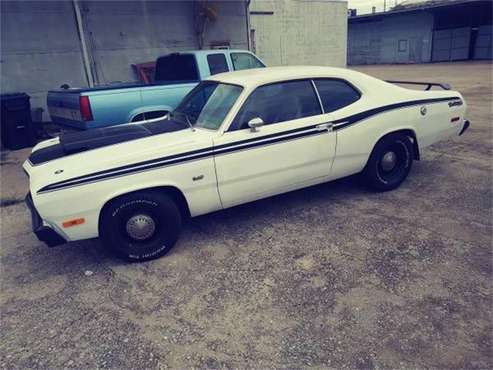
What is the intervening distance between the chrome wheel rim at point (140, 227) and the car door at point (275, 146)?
0.75 m

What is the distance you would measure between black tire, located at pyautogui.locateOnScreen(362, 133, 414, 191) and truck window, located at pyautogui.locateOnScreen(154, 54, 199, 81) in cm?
366

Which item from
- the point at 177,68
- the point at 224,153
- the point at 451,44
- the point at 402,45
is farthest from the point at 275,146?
the point at 402,45

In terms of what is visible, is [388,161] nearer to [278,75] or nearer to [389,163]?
[389,163]

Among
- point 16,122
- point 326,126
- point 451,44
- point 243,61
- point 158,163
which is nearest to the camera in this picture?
point 158,163

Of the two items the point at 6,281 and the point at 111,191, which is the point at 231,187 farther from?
the point at 6,281

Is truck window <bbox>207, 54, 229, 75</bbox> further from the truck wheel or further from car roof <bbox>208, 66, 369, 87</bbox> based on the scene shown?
the truck wheel

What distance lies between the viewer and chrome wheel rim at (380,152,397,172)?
4.77m

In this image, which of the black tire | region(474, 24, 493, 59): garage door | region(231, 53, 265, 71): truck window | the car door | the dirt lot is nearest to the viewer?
the dirt lot

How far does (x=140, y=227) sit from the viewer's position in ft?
11.6

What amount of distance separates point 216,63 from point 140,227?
443 cm

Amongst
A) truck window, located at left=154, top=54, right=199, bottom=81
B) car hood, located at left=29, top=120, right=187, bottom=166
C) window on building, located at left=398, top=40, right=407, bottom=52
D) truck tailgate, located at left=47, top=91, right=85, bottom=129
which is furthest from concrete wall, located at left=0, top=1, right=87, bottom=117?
window on building, located at left=398, top=40, right=407, bottom=52

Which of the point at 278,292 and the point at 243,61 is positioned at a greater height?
the point at 243,61

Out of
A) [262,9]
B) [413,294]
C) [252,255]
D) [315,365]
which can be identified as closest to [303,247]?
[252,255]

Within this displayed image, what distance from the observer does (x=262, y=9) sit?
17328 millimetres
